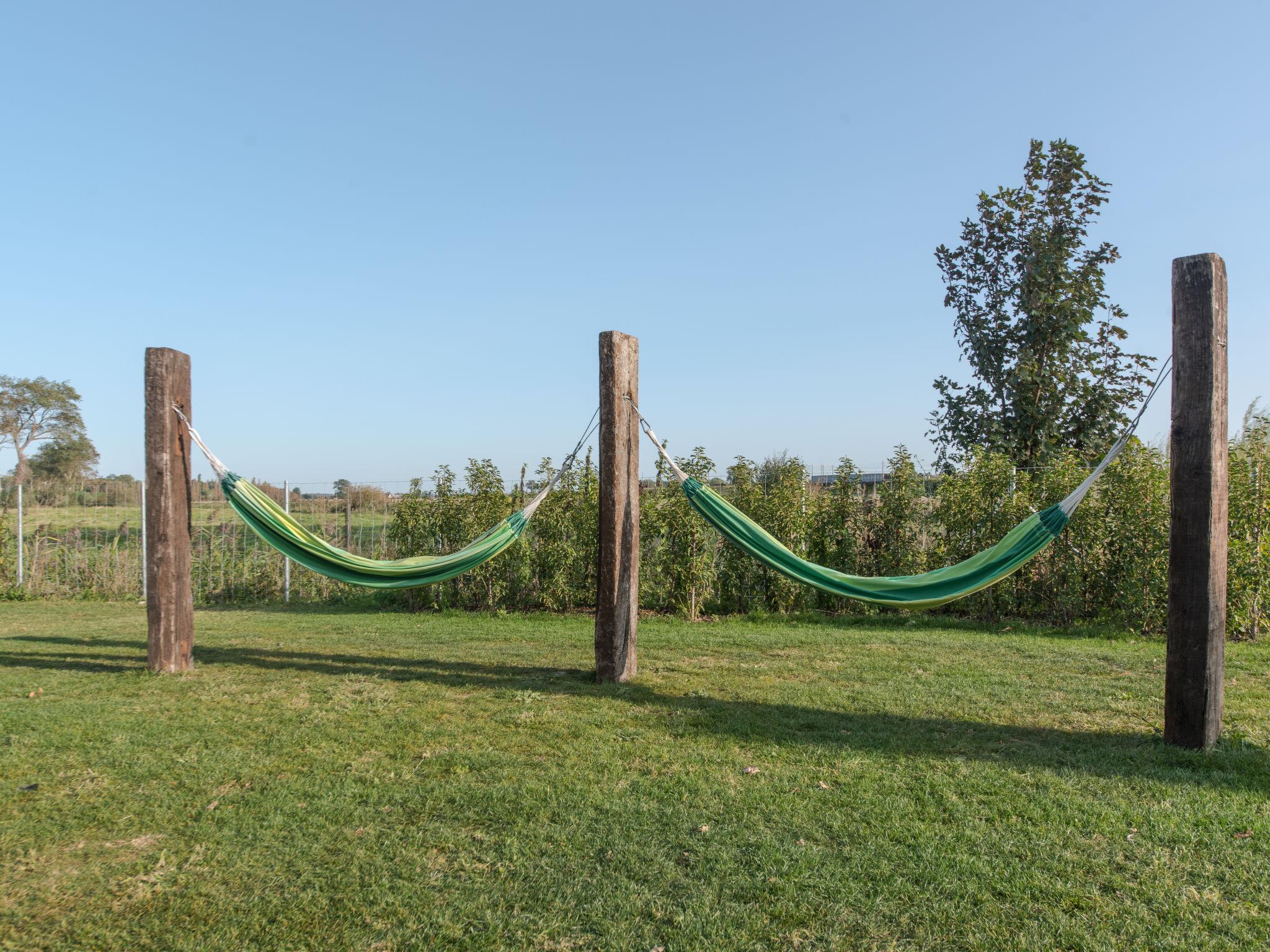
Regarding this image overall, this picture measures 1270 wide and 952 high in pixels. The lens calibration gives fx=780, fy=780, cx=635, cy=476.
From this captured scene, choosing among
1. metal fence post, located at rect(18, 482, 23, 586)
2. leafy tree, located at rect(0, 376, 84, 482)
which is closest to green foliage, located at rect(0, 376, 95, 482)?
leafy tree, located at rect(0, 376, 84, 482)

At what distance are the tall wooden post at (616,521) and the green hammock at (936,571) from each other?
289 millimetres

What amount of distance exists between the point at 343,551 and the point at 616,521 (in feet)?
6.28

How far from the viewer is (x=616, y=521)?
4961 millimetres

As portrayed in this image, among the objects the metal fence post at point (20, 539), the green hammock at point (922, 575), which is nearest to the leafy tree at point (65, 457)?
the metal fence post at point (20, 539)

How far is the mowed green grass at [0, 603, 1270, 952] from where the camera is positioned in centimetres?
226

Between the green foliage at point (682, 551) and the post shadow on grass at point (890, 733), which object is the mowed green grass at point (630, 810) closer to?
the post shadow on grass at point (890, 733)

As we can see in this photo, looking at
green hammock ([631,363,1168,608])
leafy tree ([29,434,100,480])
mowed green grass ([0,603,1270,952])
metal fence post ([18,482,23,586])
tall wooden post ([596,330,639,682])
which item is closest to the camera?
mowed green grass ([0,603,1270,952])

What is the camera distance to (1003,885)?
243cm

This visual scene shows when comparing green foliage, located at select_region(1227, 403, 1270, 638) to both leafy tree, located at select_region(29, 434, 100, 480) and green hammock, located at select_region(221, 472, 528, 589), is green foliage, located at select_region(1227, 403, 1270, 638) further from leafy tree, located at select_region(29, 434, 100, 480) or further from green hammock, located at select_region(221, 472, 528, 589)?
leafy tree, located at select_region(29, 434, 100, 480)

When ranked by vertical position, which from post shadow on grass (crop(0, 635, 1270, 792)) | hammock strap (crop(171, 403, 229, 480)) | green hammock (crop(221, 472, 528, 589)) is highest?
hammock strap (crop(171, 403, 229, 480))

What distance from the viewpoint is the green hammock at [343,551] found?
17.1ft

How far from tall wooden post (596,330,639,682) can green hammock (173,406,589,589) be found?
0.45 metres

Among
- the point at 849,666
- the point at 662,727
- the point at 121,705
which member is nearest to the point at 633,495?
the point at 662,727

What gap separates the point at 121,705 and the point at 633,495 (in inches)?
128
